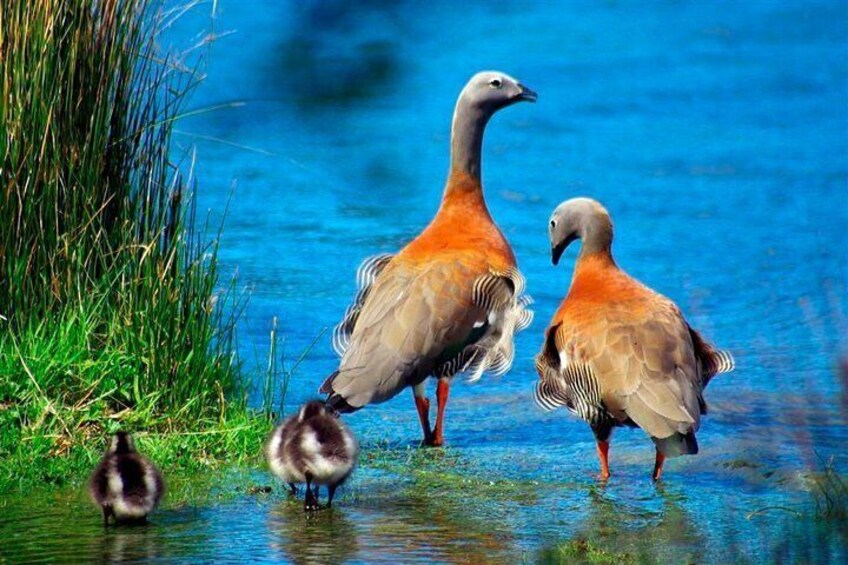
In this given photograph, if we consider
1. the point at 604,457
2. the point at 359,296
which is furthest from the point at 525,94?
the point at 604,457

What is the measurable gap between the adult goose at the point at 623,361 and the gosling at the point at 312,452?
147 cm

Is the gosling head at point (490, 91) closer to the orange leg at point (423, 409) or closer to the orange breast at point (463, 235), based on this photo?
the orange breast at point (463, 235)

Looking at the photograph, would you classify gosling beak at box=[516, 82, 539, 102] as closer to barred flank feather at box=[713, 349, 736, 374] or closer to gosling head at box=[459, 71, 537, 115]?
gosling head at box=[459, 71, 537, 115]

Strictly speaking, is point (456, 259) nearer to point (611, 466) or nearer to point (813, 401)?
point (611, 466)

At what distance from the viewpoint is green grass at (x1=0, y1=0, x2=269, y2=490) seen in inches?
323

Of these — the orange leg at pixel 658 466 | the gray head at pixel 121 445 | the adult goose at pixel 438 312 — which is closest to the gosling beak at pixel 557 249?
the adult goose at pixel 438 312

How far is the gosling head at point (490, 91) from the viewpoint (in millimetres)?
10094

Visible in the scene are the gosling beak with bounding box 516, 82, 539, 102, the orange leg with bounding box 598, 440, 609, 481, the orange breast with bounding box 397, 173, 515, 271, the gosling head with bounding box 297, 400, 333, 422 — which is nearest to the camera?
the gosling head with bounding box 297, 400, 333, 422

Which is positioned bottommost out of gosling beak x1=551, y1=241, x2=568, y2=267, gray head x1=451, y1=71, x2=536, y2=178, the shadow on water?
the shadow on water

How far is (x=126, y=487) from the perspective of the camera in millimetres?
6617

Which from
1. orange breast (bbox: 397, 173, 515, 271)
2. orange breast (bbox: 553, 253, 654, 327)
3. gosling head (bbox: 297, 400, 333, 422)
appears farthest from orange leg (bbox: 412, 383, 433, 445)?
gosling head (bbox: 297, 400, 333, 422)

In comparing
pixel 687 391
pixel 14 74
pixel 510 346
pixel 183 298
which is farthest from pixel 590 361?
pixel 14 74

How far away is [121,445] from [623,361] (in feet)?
8.59

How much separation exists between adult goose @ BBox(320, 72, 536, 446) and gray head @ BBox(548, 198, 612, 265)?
0.35 meters
